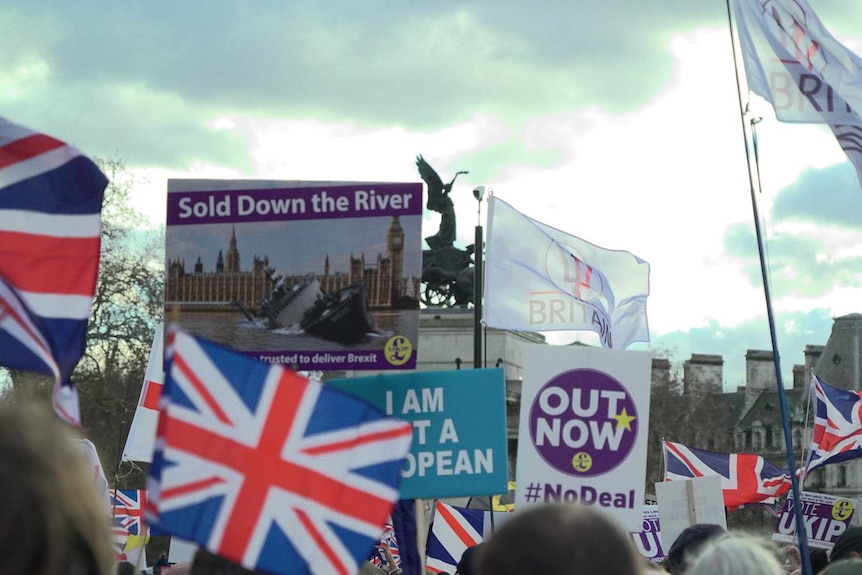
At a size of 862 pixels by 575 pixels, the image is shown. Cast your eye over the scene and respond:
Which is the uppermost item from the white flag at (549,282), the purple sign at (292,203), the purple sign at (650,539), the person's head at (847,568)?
the white flag at (549,282)

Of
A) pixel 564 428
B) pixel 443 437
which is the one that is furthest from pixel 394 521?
pixel 564 428

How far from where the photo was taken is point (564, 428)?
7.78 m

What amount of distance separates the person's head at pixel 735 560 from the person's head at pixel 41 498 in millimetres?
2372

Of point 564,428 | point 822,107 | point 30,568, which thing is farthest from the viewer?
point 822,107

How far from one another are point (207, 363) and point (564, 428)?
13.7ft

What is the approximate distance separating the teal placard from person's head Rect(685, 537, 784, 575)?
2.36 m

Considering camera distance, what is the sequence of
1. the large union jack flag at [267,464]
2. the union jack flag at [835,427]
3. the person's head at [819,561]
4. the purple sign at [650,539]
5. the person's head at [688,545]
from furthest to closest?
the union jack flag at [835,427] → the purple sign at [650,539] → the person's head at [819,561] → the person's head at [688,545] → the large union jack flag at [267,464]

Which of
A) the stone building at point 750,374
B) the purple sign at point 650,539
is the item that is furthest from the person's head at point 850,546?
the stone building at point 750,374

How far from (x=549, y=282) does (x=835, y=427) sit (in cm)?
434

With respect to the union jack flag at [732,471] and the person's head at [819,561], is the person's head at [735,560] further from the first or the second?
the union jack flag at [732,471]

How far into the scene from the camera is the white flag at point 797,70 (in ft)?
33.3

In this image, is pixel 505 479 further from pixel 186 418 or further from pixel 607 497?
pixel 186 418

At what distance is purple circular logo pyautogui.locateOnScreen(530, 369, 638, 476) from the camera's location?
774cm

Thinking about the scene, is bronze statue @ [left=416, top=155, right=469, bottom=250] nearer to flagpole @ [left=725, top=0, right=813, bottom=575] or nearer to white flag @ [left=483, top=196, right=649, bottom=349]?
white flag @ [left=483, top=196, right=649, bottom=349]
